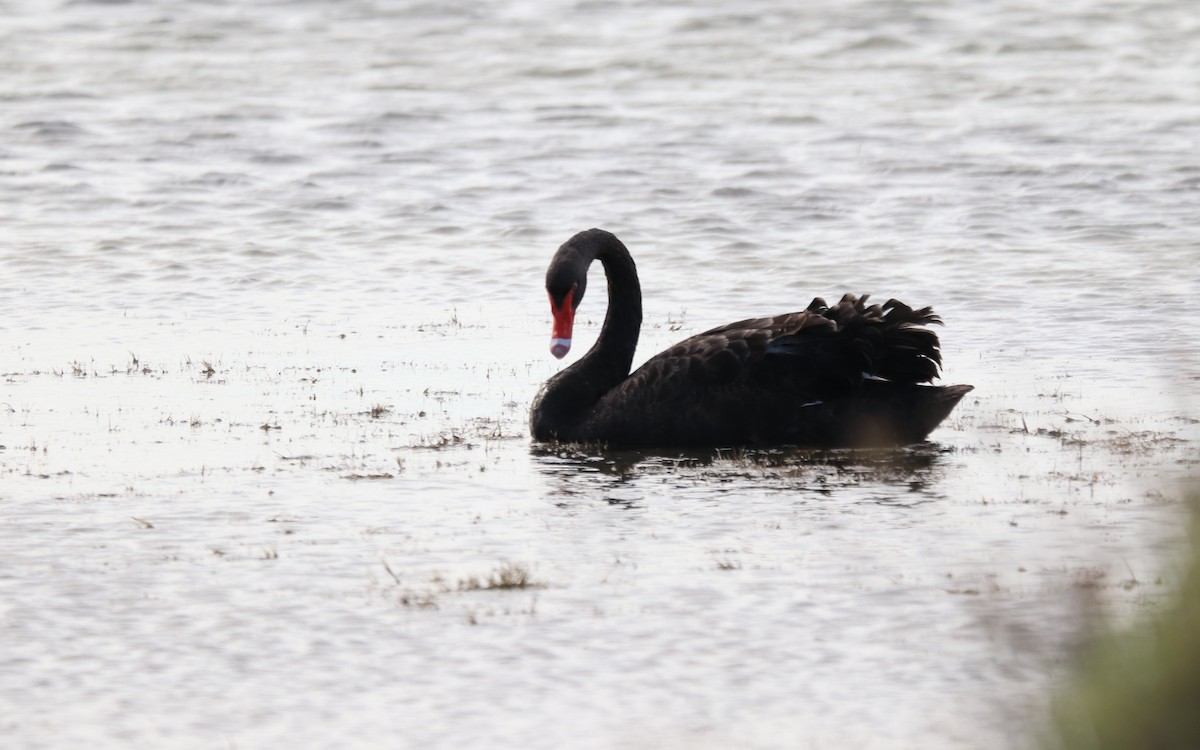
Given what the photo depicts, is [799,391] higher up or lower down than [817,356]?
lower down

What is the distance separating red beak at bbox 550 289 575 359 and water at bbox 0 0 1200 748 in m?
0.49

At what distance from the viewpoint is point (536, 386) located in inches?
405

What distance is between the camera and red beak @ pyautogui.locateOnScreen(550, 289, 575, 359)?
8.61 metres

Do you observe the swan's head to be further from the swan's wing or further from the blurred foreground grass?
the blurred foreground grass

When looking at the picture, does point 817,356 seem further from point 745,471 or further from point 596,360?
point 596,360

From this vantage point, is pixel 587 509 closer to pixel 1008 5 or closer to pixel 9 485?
pixel 9 485

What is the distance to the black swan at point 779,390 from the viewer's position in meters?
8.45

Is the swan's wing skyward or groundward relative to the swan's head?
groundward

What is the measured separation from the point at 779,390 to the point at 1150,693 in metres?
5.61

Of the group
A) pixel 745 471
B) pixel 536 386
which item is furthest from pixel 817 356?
pixel 536 386

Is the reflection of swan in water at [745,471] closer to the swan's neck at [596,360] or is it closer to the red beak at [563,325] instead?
the swan's neck at [596,360]

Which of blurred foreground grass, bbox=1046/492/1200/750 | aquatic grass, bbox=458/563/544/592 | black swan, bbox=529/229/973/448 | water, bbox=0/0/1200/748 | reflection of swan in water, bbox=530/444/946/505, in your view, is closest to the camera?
blurred foreground grass, bbox=1046/492/1200/750

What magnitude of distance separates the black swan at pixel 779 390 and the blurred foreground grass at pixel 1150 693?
214 inches

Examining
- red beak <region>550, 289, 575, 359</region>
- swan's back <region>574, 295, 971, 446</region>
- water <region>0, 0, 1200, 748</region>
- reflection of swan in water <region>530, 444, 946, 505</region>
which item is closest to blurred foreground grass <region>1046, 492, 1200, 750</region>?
water <region>0, 0, 1200, 748</region>
